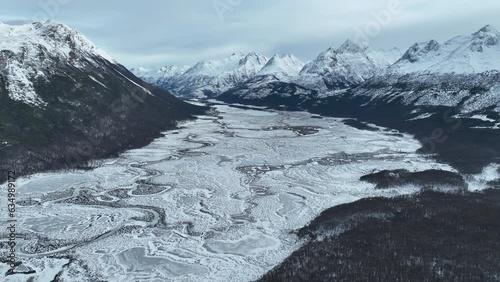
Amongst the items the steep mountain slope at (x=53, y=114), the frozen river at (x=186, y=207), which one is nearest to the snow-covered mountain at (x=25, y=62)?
the steep mountain slope at (x=53, y=114)

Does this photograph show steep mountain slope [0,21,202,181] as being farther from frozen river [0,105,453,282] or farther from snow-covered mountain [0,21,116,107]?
frozen river [0,105,453,282]

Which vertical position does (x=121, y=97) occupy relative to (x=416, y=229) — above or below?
above

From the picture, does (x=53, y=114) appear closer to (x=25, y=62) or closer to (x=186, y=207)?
(x=25, y=62)

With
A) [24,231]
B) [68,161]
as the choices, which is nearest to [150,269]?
[24,231]

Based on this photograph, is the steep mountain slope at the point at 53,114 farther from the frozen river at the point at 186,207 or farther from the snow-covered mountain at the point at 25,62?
→ the frozen river at the point at 186,207

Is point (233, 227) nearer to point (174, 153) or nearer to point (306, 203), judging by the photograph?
point (306, 203)

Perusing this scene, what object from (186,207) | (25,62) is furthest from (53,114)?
(186,207)
